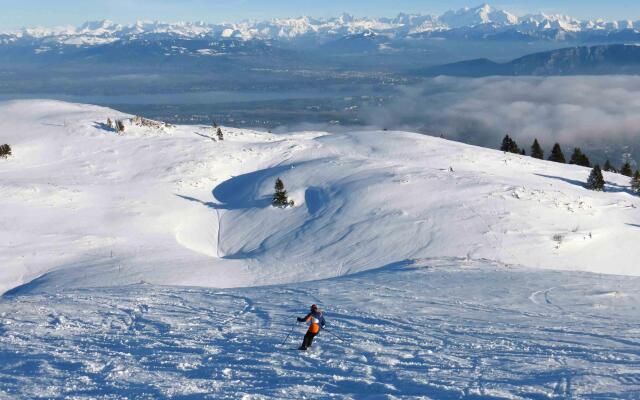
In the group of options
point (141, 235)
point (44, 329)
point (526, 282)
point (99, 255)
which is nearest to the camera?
point (44, 329)

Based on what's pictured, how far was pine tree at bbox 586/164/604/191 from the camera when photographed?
143 ft

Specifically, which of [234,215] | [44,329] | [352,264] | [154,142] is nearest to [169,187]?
[234,215]

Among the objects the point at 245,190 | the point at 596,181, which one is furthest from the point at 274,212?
the point at 596,181

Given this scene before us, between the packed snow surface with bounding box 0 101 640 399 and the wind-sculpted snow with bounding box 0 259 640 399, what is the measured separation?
75mm

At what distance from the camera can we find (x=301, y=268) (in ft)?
94.5

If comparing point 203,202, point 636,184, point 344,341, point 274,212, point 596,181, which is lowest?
point 203,202

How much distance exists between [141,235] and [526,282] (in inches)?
943

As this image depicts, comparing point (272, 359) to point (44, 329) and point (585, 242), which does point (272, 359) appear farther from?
point (585, 242)

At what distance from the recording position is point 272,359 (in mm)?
12695

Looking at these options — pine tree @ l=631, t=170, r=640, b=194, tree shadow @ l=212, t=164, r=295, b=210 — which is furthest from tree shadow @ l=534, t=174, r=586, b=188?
tree shadow @ l=212, t=164, r=295, b=210

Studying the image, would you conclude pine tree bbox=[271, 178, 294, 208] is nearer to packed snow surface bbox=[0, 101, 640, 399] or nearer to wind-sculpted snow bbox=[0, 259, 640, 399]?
packed snow surface bbox=[0, 101, 640, 399]

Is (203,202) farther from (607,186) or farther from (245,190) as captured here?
(607,186)

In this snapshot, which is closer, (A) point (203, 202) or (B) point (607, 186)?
(A) point (203, 202)

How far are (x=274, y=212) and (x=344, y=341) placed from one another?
24.6 metres
